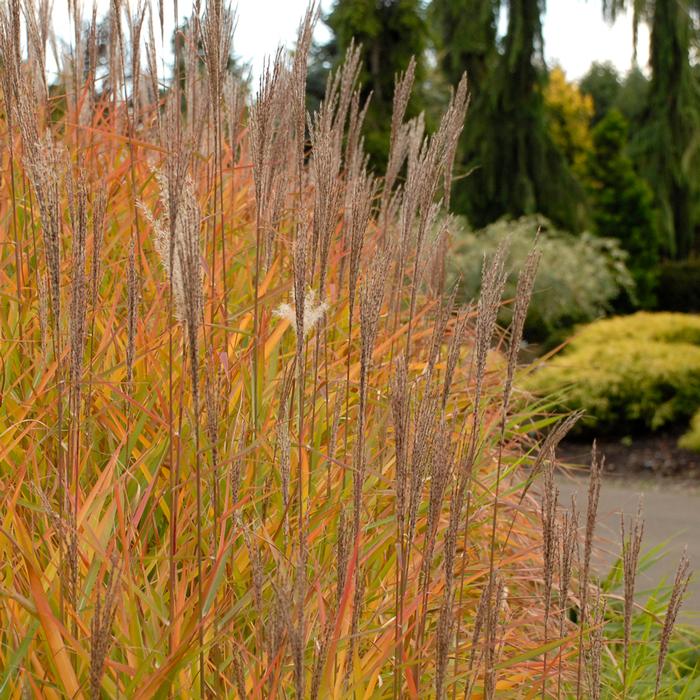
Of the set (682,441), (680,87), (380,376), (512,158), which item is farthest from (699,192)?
(380,376)

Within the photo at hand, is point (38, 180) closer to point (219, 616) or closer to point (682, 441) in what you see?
point (219, 616)

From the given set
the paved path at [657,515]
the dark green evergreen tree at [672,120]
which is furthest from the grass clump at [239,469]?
the dark green evergreen tree at [672,120]

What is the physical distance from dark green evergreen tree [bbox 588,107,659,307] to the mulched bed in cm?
1283

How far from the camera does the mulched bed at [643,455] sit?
26.0 feet

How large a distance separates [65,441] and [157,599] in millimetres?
538

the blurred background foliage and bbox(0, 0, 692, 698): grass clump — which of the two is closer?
bbox(0, 0, 692, 698): grass clump

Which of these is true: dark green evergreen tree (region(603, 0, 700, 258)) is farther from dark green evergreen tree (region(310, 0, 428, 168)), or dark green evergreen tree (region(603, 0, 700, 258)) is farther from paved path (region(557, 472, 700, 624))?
paved path (region(557, 472, 700, 624))

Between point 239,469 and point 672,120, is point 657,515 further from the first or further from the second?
point 672,120

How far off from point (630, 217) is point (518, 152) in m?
4.31

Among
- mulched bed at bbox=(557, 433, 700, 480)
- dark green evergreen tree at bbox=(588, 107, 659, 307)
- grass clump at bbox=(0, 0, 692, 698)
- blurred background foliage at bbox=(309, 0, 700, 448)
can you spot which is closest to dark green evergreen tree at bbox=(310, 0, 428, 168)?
blurred background foliage at bbox=(309, 0, 700, 448)

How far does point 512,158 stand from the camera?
19609 millimetres

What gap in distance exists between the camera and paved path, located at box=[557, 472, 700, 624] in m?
4.04

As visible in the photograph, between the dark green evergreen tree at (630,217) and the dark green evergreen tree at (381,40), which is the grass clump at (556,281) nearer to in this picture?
the dark green evergreen tree at (381,40)

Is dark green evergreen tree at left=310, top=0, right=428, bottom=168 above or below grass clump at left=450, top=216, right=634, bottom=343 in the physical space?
above
